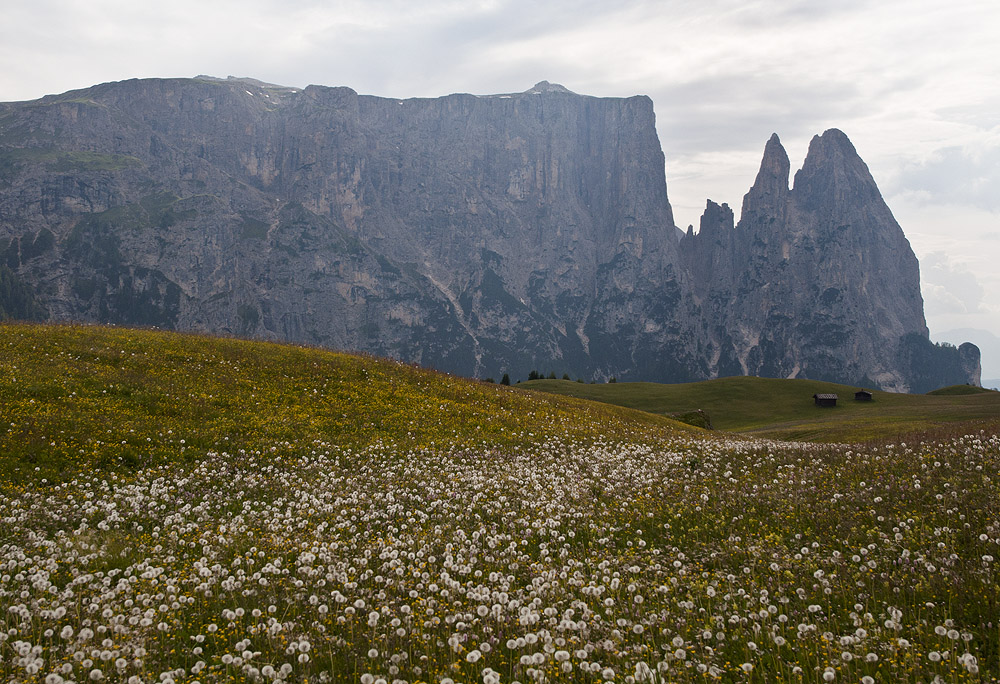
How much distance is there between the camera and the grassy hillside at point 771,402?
268 ft

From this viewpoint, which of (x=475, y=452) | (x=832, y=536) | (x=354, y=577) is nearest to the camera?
(x=354, y=577)

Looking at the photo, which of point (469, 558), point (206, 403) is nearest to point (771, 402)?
point (206, 403)

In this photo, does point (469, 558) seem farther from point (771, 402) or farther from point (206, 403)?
point (771, 402)

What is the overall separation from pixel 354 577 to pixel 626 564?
511 centimetres

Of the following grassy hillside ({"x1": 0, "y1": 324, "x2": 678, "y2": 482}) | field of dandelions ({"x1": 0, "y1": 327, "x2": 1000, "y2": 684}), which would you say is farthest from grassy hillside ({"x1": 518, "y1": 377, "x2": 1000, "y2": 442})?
field of dandelions ({"x1": 0, "y1": 327, "x2": 1000, "y2": 684})

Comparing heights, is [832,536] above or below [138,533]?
above

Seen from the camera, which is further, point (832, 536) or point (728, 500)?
point (728, 500)

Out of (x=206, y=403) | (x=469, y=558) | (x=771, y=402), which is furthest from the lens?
(x=771, y=402)

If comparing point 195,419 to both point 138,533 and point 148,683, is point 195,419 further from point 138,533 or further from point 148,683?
point 148,683

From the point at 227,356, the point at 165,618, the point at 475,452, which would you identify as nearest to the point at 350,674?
the point at 165,618

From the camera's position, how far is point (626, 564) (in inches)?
441

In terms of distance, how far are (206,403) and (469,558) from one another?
20056mm

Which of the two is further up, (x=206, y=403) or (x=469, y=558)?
(x=206, y=403)

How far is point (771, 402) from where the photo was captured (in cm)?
10612
